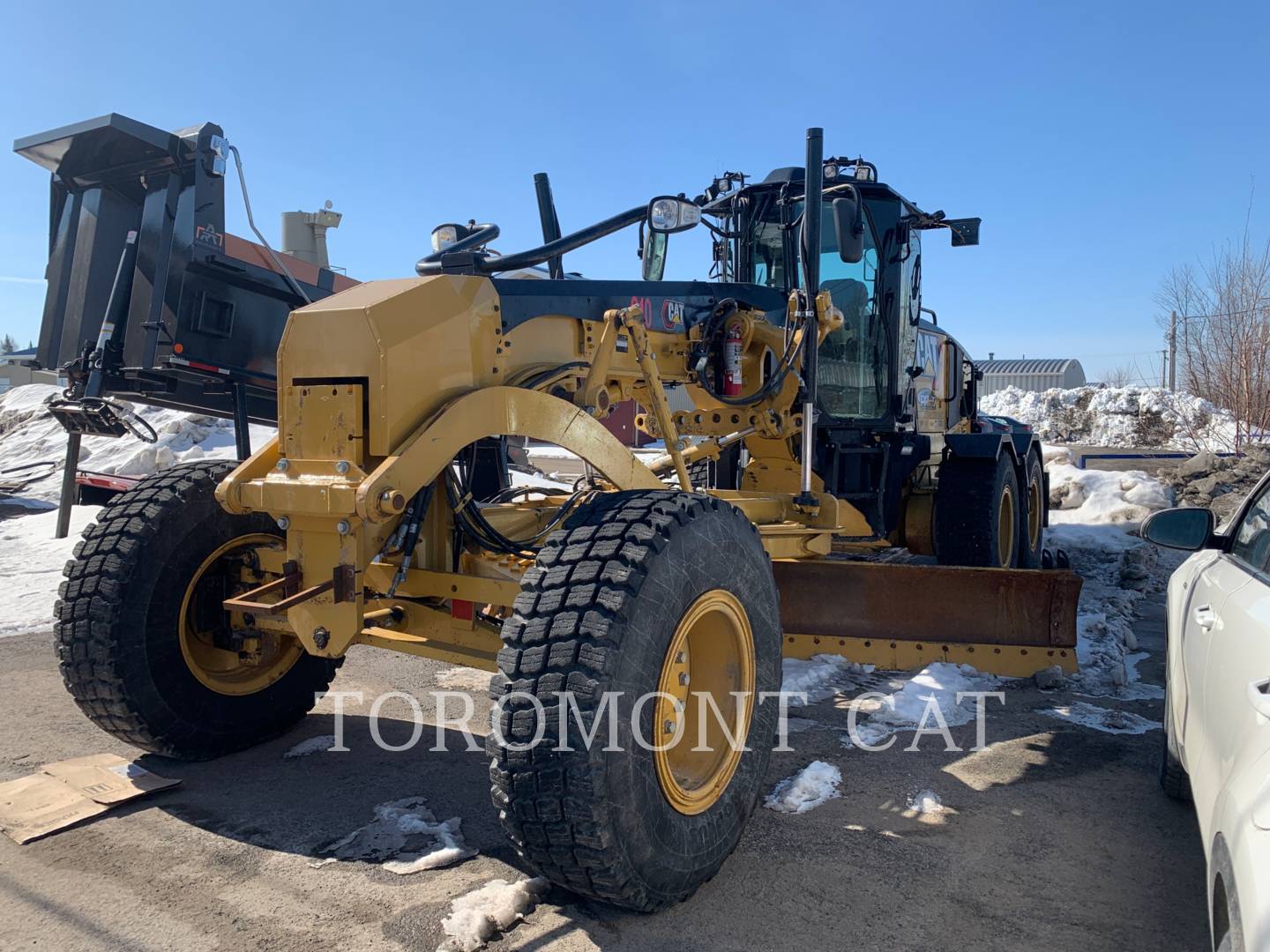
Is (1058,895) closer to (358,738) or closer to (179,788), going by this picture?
(358,738)

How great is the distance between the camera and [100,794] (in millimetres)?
3707

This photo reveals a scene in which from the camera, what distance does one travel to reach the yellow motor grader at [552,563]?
9.00ft

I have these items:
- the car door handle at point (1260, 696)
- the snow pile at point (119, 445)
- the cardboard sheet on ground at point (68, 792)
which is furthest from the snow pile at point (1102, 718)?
the snow pile at point (119, 445)

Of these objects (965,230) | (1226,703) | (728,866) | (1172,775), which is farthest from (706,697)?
(965,230)

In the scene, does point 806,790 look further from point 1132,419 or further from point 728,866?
point 1132,419

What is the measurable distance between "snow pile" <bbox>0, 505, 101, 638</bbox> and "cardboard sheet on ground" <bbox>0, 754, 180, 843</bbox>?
2.87 metres

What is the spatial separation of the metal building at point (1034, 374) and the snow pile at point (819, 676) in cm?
3810

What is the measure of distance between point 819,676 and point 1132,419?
19.4 m

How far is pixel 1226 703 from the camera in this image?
7.75 feet

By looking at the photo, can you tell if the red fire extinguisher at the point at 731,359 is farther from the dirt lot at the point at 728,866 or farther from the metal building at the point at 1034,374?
the metal building at the point at 1034,374

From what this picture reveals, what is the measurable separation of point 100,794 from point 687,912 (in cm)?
241

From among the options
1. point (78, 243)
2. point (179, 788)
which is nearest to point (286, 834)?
point (179, 788)

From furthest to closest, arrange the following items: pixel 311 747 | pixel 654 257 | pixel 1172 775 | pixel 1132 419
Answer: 1. pixel 1132 419
2. pixel 654 257
3. pixel 311 747
4. pixel 1172 775

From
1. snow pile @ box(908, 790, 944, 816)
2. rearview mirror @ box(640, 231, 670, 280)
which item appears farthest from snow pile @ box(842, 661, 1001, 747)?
rearview mirror @ box(640, 231, 670, 280)
